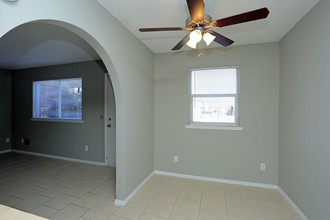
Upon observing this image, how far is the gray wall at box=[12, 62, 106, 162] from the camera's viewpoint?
3.87m

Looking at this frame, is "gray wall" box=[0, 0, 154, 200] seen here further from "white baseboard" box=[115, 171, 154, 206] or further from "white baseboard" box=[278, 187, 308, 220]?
"white baseboard" box=[278, 187, 308, 220]

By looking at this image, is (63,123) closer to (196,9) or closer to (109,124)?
(109,124)

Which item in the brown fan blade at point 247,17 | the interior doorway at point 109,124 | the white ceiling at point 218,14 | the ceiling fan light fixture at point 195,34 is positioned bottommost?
the interior doorway at point 109,124

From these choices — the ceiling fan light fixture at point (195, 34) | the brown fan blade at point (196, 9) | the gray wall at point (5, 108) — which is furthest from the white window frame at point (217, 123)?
the gray wall at point (5, 108)

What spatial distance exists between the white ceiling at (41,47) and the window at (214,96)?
218 centimetres

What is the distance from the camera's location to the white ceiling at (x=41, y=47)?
7.84ft

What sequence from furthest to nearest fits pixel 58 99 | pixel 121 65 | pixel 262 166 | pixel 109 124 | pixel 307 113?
pixel 58 99, pixel 109 124, pixel 262 166, pixel 121 65, pixel 307 113

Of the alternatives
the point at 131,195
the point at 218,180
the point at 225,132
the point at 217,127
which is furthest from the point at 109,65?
the point at 218,180

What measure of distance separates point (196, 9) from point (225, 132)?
2.27 m

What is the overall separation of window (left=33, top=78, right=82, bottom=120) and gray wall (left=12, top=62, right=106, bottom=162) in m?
0.16

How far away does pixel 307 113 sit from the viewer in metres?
1.97

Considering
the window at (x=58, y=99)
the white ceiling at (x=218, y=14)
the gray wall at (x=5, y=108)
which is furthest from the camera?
the gray wall at (x=5, y=108)

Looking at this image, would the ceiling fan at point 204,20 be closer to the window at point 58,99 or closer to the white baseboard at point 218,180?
the white baseboard at point 218,180

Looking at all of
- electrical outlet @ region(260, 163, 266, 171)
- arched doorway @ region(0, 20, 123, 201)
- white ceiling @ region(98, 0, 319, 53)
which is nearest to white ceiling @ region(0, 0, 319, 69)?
white ceiling @ region(98, 0, 319, 53)
